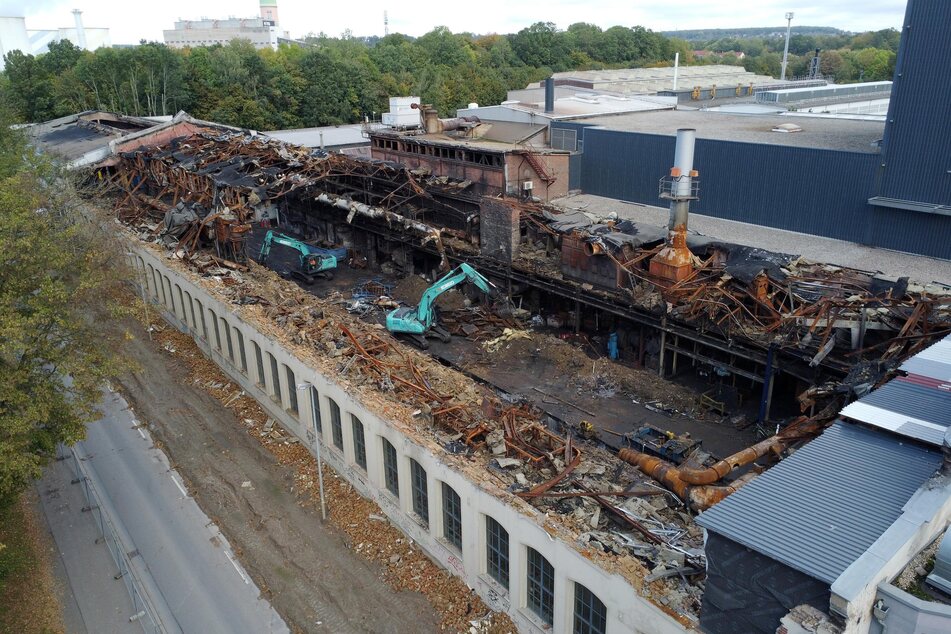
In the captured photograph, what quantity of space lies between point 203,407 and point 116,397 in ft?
12.5

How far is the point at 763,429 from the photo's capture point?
21.7m

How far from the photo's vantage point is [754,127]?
38281mm

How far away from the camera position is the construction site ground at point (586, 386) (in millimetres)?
21797

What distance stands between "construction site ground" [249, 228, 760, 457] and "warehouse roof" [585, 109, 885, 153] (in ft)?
48.4

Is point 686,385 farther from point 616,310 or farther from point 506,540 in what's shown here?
point 506,540

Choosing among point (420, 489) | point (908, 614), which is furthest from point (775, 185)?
point (908, 614)

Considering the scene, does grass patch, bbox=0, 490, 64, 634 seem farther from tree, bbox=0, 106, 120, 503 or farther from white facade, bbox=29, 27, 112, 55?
white facade, bbox=29, 27, 112, 55

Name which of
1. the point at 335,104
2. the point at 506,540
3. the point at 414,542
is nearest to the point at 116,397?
the point at 414,542

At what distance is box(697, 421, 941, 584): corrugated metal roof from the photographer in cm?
964

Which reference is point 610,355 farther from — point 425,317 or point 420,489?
point 420,489

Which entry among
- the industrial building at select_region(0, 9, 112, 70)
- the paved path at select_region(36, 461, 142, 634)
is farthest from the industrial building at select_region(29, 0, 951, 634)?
the industrial building at select_region(0, 9, 112, 70)

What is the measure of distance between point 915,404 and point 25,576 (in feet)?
66.9

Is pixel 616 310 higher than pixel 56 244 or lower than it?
lower

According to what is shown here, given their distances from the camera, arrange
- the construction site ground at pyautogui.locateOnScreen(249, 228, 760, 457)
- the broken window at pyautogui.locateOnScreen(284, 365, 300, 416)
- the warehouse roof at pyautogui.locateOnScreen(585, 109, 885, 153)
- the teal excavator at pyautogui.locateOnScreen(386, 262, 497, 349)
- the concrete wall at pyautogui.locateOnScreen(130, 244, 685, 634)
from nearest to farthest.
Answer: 1. the concrete wall at pyautogui.locateOnScreen(130, 244, 685, 634)
2. the construction site ground at pyautogui.locateOnScreen(249, 228, 760, 457)
3. the broken window at pyautogui.locateOnScreen(284, 365, 300, 416)
4. the teal excavator at pyautogui.locateOnScreen(386, 262, 497, 349)
5. the warehouse roof at pyautogui.locateOnScreen(585, 109, 885, 153)
